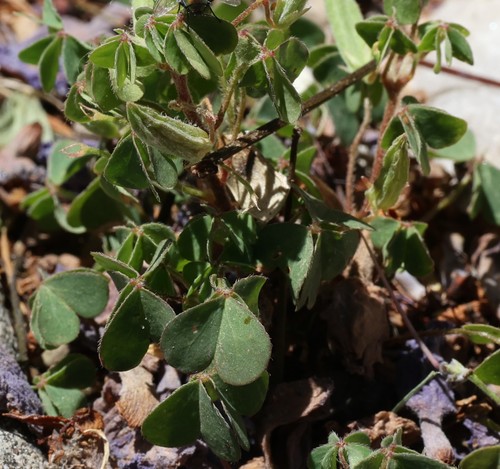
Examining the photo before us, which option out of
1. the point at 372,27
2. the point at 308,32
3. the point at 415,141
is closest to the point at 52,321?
the point at 415,141

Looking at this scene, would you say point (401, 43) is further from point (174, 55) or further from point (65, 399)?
point (65, 399)

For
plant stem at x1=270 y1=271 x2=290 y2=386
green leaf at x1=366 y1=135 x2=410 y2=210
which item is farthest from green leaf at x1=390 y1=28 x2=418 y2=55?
plant stem at x1=270 y1=271 x2=290 y2=386

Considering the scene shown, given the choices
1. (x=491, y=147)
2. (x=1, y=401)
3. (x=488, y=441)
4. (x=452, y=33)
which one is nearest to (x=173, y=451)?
(x=1, y=401)

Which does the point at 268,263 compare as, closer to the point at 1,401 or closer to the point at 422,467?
the point at 422,467

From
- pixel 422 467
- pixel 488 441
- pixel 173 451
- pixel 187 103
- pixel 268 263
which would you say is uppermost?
pixel 187 103

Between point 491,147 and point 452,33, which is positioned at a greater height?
point 452,33

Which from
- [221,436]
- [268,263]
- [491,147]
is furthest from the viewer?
[491,147]

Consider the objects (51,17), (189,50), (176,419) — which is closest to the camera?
(189,50)

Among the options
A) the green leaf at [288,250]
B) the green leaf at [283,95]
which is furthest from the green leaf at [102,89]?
the green leaf at [288,250]
